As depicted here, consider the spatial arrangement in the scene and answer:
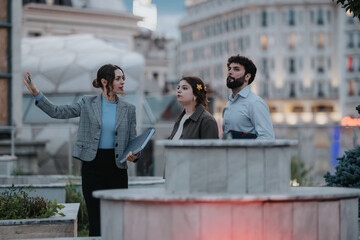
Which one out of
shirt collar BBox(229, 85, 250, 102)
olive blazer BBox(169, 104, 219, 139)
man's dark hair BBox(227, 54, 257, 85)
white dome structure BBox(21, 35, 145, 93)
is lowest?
olive blazer BBox(169, 104, 219, 139)

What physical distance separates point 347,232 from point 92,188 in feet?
8.23

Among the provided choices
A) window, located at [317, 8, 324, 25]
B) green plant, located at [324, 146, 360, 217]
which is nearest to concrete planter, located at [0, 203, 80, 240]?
green plant, located at [324, 146, 360, 217]

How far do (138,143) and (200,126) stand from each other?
604 mm

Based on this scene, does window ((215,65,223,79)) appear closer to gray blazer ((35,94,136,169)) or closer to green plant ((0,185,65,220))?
green plant ((0,185,65,220))

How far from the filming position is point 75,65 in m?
37.1

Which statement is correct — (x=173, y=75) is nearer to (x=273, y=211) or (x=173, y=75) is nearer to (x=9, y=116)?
(x=9, y=116)

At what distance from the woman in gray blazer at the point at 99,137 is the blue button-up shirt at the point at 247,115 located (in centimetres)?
89

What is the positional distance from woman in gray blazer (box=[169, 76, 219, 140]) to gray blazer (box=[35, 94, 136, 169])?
47 cm

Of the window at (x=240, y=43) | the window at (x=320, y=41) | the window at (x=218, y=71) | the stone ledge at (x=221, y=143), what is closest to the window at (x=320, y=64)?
the window at (x=320, y=41)

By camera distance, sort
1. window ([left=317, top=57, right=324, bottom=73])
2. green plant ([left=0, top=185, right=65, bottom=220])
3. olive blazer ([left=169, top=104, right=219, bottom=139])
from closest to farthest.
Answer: olive blazer ([left=169, top=104, right=219, bottom=139]), green plant ([left=0, top=185, right=65, bottom=220]), window ([left=317, top=57, right=324, bottom=73])

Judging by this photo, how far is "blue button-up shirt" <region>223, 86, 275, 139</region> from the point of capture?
7.44 metres

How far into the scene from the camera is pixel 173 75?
13062 cm

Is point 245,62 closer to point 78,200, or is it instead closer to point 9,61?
point 78,200

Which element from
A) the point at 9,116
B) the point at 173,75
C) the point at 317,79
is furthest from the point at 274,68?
the point at 9,116
